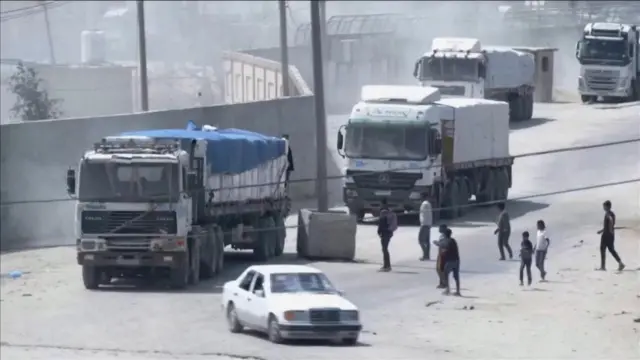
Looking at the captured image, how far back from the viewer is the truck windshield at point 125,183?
2962cm

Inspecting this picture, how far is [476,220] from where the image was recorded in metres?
40.9

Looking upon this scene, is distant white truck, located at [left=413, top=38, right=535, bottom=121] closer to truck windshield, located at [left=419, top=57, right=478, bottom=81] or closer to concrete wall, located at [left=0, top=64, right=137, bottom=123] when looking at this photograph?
truck windshield, located at [left=419, top=57, right=478, bottom=81]

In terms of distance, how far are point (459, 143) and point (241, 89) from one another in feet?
94.3

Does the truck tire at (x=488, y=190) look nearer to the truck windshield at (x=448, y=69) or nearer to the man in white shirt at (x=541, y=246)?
the truck windshield at (x=448, y=69)

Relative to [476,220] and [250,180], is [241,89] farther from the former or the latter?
[250,180]

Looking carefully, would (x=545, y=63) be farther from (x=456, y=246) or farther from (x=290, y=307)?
(x=290, y=307)

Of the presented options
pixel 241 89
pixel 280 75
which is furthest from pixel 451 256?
pixel 241 89

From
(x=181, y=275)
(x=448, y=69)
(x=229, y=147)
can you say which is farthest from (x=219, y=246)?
(x=448, y=69)

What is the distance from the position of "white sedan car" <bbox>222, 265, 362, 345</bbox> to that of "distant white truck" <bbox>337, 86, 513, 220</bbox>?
45.3 feet

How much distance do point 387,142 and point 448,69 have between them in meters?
13.7

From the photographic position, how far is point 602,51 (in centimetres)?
3609

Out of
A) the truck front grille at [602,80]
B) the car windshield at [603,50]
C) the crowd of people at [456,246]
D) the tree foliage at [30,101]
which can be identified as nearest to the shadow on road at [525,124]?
the car windshield at [603,50]

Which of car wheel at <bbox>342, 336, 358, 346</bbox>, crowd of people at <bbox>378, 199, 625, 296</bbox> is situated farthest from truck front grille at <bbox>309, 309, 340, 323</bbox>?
crowd of people at <bbox>378, 199, 625, 296</bbox>

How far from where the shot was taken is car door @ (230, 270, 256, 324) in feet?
80.2
